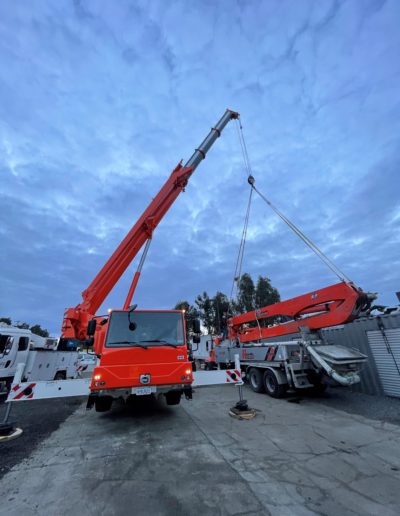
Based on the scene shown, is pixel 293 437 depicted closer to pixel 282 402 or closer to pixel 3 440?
Answer: pixel 282 402

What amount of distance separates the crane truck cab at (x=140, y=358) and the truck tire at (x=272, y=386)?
358cm

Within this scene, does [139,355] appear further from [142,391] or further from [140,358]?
[142,391]

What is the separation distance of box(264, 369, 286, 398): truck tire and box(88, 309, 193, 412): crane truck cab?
3.58 metres

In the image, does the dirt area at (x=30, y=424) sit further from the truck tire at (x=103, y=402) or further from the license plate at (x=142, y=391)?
the license plate at (x=142, y=391)

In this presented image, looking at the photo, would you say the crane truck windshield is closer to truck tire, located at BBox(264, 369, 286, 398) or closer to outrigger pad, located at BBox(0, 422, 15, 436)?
outrigger pad, located at BBox(0, 422, 15, 436)

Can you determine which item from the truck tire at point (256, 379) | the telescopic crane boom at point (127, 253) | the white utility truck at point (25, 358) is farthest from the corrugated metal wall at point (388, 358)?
the white utility truck at point (25, 358)

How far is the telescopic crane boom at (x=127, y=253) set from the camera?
25.5 feet

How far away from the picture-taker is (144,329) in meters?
5.68

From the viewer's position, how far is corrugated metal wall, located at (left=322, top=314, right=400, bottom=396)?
7543 millimetres

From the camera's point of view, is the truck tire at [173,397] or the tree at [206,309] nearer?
the truck tire at [173,397]

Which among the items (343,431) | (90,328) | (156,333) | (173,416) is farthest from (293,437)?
(90,328)

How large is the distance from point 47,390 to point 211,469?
3.54m

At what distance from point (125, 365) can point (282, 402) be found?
17.0 feet

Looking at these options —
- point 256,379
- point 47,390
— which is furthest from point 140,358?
point 256,379
